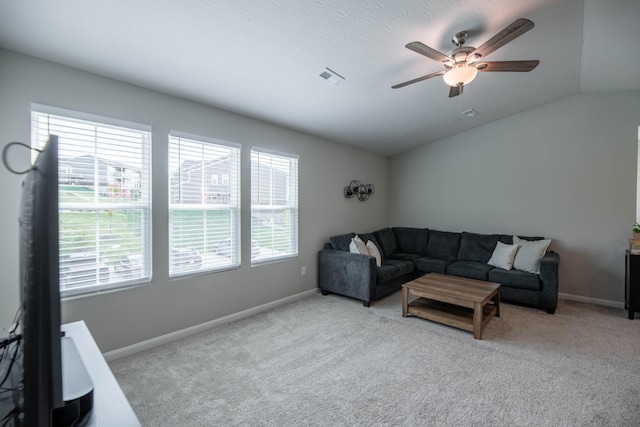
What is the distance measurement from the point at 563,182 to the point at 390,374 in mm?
3936

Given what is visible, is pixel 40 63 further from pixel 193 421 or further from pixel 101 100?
pixel 193 421

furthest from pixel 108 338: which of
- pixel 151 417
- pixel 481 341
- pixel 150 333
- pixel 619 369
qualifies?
pixel 619 369

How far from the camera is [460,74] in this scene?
7.54 ft

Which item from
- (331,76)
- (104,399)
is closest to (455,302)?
(331,76)

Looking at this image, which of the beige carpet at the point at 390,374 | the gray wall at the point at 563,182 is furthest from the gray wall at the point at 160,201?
the gray wall at the point at 563,182

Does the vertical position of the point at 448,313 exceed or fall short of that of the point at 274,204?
it falls short

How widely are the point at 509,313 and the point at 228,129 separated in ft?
13.4

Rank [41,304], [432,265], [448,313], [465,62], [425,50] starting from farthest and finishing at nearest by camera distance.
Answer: [432,265], [448,313], [465,62], [425,50], [41,304]

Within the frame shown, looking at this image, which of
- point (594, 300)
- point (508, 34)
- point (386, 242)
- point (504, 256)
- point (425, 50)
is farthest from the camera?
point (386, 242)

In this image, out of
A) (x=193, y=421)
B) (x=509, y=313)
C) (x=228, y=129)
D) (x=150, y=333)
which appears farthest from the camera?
(x=509, y=313)

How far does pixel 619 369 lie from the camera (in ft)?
7.70

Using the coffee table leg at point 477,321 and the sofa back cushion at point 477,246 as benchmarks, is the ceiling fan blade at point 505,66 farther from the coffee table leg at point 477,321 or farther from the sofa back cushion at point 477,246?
the sofa back cushion at point 477,246

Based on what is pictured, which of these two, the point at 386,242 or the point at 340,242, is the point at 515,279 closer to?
the point at 386,242

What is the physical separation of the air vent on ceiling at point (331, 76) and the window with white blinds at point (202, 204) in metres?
1.30
